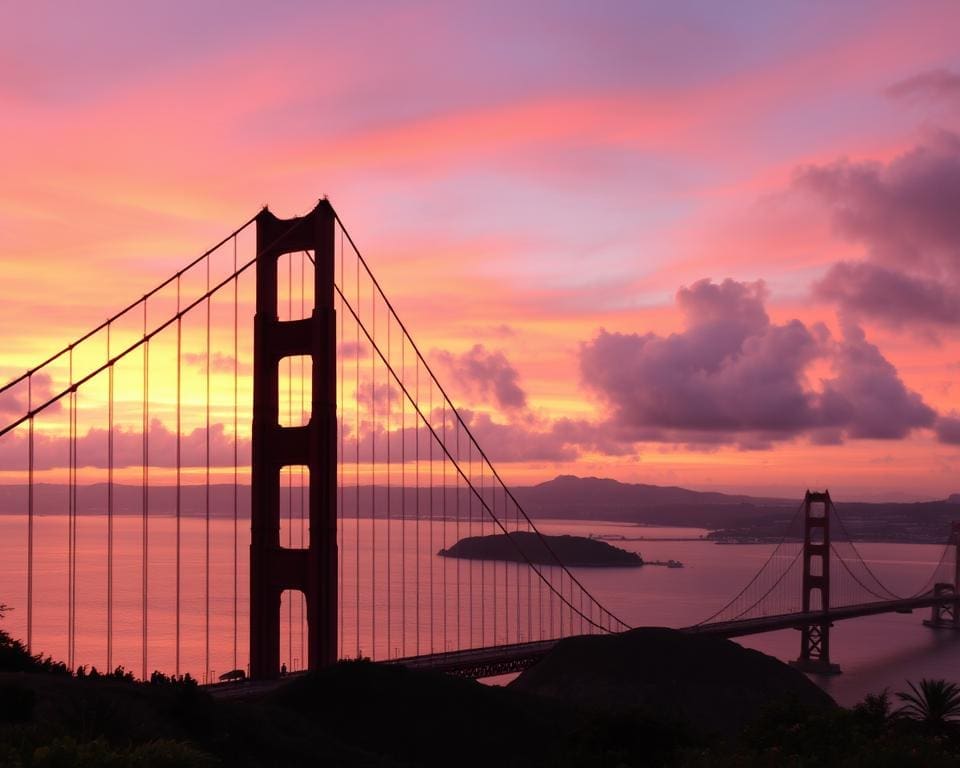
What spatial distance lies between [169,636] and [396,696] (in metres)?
71.0

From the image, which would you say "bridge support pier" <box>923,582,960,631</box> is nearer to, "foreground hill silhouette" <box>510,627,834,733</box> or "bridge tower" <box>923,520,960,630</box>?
"bridge tower" <box>923,520,960,630</box>

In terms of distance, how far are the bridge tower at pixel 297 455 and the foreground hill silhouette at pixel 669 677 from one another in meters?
24.8

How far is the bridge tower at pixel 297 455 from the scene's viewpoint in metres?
39.4

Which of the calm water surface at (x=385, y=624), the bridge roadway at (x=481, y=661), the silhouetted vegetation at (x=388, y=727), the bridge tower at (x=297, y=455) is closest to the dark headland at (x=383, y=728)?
the silhouetted vegetation at (x=388, y=727)

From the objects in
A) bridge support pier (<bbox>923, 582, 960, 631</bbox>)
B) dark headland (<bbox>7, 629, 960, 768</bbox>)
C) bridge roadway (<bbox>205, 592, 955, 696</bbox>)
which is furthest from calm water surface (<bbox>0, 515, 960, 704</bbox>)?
dark headland (<bbox>7, 629, 960, 768</bbox>)

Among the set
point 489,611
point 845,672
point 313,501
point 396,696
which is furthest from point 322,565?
point 489,611

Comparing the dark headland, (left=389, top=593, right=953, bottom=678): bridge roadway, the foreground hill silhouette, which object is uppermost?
the dark headland

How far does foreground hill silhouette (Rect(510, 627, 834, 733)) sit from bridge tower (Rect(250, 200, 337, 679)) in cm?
2480

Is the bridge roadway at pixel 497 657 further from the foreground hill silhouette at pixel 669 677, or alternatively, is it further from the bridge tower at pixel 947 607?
the bridge tower at pixel 947 607

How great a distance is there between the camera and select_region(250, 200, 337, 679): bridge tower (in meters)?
39.4

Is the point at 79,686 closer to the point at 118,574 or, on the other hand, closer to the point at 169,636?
the point at 169,636

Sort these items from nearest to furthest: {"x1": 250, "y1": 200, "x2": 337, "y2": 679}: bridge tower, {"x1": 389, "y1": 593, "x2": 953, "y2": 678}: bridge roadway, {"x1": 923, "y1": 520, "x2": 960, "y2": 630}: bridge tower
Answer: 1. {"x1": 250, "y1": 200, "x2": 337, "y2": 679}: bridge tower
2. {"x1": 389, "y1": 593, "x2": 953, "y2": 678}: bridge roadway
3. {"x1": 923, "y1": 520, "x2": 960, "y2": 630}: bridge tower

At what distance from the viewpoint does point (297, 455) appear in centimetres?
4028

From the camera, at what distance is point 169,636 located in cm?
10844
